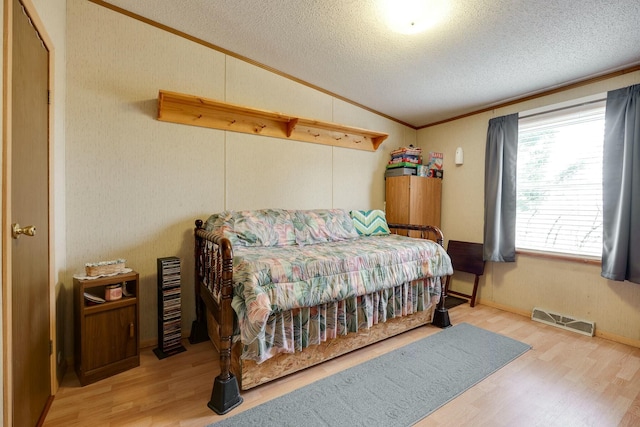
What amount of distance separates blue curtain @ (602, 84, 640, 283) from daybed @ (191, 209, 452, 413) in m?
1.33

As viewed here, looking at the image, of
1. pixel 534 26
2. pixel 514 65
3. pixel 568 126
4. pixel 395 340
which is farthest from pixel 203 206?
pixel 568 126

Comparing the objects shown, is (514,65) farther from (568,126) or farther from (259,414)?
(259,414)

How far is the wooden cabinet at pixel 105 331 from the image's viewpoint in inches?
65.5

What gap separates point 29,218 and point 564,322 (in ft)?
13.2

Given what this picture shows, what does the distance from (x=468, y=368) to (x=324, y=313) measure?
1.07m

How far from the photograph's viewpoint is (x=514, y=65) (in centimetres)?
240

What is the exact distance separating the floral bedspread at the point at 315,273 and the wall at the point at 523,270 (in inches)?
45.8

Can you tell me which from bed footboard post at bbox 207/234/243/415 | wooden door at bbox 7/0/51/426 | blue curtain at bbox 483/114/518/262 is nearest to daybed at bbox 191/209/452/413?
bed footboard post at bbox 207/234/243/415

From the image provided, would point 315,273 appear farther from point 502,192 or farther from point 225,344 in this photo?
point 502,192

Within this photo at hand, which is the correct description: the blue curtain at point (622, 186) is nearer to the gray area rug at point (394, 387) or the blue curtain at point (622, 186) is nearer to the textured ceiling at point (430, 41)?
the textured ceiling at point (430, 41)

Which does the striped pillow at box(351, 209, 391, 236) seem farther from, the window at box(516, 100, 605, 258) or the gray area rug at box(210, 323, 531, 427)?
the window at box(516, 100, 605, 258)

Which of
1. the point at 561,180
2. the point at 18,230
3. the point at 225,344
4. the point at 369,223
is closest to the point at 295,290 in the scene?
the point at 225,344

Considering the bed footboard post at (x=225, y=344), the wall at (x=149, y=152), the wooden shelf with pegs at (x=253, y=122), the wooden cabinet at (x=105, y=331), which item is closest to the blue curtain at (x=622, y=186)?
the wooden shelf with pegs at (x=253, y=122)

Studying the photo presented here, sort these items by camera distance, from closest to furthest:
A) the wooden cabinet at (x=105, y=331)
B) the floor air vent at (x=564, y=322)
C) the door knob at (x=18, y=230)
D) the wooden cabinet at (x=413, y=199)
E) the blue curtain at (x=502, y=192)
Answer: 1. the door knob at (x=18, y=230)
2. the wooden cabinet at (x=105, y=331)
3. the floor air vent at (x=564, y=322)
4. the blue curtain at (x=502, y=192)
5. the wooden cabinet at (x=413, y=199)
